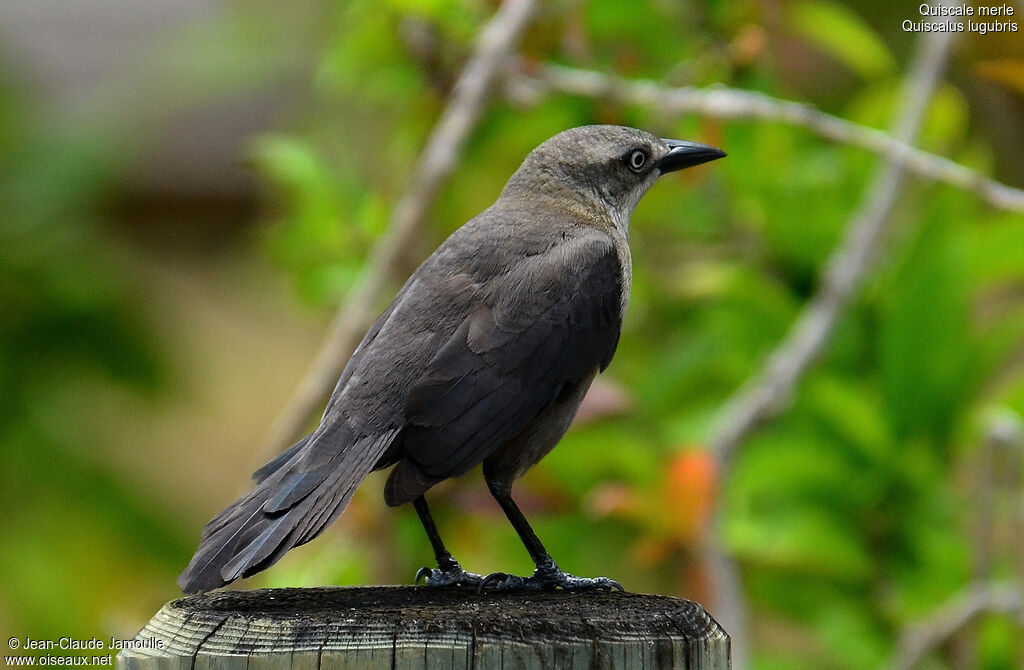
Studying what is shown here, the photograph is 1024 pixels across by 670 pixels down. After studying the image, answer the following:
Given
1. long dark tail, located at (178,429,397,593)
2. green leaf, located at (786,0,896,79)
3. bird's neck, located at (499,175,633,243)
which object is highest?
green leaf, located at (786,0,896,79)

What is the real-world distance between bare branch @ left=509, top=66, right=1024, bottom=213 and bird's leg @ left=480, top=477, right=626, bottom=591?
1.79 meters

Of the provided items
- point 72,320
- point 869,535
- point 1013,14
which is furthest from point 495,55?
point 72,320

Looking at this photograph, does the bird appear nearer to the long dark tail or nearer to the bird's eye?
the long dark tail

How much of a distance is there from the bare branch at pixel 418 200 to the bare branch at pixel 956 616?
7.58 ft

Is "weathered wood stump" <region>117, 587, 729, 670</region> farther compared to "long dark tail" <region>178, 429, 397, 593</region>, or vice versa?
"long dark tail" <region>178, 429, 397, 593</region>

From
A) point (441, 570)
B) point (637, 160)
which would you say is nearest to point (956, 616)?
point (637, 160)

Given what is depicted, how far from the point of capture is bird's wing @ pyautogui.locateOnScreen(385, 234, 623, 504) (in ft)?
9.02

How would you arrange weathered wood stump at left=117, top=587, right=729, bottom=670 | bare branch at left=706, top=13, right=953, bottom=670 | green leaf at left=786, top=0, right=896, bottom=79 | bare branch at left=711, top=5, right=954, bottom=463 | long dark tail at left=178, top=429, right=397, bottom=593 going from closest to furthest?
weathered wood stump at left=117, top=587, right=729, bottom=670 → long dark tail at left=178, top=429, right=397, bottom=593 → bare branch at left=706, top=13, right=953, bottom=670 → bare branch at left=711, top=5, right=954, bottom=463 → green leaf at left=786, top=0, right=896, bottom=79

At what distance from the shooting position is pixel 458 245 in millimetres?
3096

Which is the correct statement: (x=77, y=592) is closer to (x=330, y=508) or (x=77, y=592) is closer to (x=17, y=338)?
(x=17, y=338)

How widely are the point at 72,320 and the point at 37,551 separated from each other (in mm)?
1493

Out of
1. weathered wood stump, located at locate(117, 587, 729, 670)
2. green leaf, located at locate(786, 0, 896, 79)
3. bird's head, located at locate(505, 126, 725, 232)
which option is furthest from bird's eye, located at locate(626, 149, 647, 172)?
green leaf, located at locate(786, 0, 896, 79)

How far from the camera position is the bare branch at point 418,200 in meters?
4.05

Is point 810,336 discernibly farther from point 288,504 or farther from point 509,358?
point 288,504
